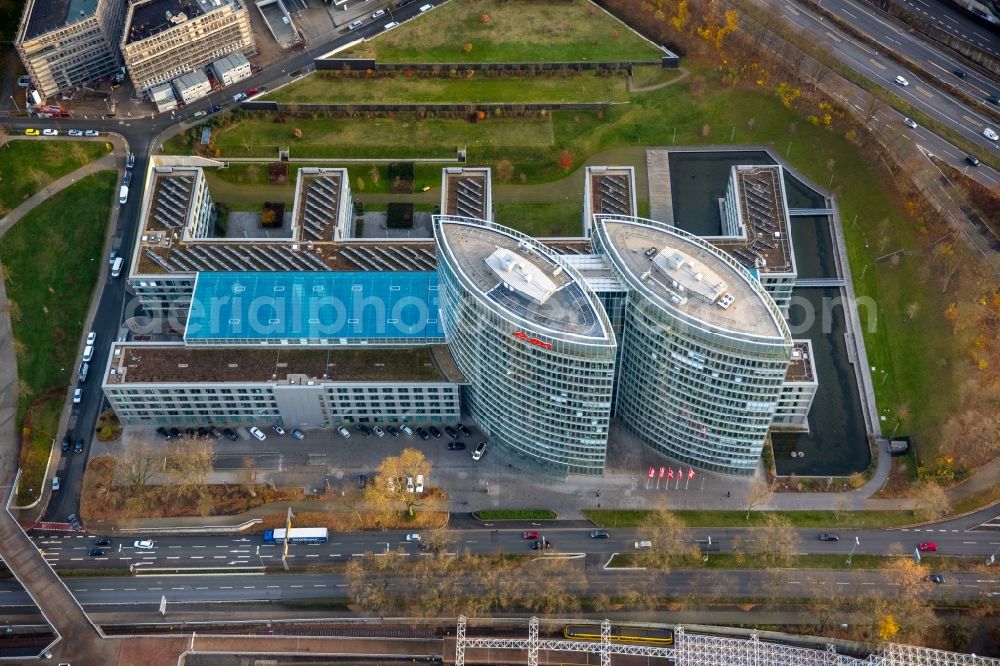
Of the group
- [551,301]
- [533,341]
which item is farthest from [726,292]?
[533,341]

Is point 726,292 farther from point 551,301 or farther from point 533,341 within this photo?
point 533,341

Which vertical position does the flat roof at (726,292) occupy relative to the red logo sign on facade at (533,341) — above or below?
above

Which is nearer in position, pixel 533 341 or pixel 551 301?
pixel 533 341

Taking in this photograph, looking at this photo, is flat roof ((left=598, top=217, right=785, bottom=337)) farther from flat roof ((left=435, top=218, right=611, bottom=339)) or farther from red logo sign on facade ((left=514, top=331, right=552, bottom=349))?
red logo sign on facade ((left=514, top=331, right=552, bottom=349))

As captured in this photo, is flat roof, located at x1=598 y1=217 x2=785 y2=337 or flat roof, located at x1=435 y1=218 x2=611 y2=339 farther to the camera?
flat roof, located at x1=598 y1=217 x2=785 y2=337

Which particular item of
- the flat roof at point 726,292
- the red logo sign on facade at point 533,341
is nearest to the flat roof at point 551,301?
the red logo sign on facade at point 533,341

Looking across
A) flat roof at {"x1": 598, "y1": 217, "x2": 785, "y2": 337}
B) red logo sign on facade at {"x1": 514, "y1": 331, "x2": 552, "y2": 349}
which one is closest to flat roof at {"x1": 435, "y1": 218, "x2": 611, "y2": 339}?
red logo sign on facade at {"x1": 514, "y1": 331, "x2": 552, "y2": 349}

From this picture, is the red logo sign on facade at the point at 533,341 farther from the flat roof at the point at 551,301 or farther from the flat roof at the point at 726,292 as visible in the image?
the flat roof at the point at 726,292

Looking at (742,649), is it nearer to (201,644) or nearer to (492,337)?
(492,337)

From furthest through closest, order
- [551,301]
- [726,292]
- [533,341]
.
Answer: [726,292], [551,301], [533,341]

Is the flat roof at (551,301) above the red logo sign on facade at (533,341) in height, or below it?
above

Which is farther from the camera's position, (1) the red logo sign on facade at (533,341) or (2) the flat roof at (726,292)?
(2) the flat roof at (726,292)

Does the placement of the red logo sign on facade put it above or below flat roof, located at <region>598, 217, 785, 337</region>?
below

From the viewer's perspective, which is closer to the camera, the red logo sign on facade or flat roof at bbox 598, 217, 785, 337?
the red logo sign on facade
